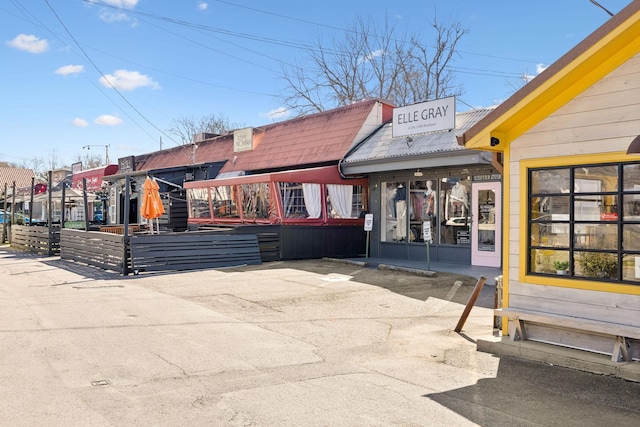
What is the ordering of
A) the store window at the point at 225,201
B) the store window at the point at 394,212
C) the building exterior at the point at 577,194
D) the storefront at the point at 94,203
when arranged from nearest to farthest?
the building exterior at the point at 577,194, the store window at the point at 394,212, the store window at the point at 225,201, the storefront at the point at 94,203

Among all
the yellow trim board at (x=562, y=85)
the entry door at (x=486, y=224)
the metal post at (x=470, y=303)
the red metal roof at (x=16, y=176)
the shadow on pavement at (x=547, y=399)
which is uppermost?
the red metal roof at (x=16, y=176)

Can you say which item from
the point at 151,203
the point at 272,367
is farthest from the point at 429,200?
the point at 272,367

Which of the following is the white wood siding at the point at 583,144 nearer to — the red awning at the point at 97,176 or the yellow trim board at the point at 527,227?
the yellow trim board at the point at 527,227

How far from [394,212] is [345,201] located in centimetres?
168

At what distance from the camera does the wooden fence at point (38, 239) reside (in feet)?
65.7

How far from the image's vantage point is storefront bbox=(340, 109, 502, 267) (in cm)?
1452

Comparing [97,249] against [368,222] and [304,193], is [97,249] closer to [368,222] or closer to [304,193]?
[304,193]

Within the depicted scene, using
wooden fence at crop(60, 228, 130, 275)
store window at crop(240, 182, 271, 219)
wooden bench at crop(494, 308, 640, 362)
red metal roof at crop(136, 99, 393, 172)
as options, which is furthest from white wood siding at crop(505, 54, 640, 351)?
red metal roof at crop(136, 99, 393, 172)

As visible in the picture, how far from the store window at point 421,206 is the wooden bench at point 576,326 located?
29.6ft

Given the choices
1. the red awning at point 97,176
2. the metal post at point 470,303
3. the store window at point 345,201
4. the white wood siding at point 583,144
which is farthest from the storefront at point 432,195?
the red awning at point 97,176

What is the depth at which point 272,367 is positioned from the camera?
603cm

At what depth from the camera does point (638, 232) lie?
19.3 feet

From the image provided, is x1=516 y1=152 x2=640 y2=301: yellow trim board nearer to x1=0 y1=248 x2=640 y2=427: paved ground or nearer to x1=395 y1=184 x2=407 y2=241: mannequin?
x1=0 y1=248 x2=640 y2=427: paved ground

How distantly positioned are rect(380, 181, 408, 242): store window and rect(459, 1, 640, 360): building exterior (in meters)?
9.86
